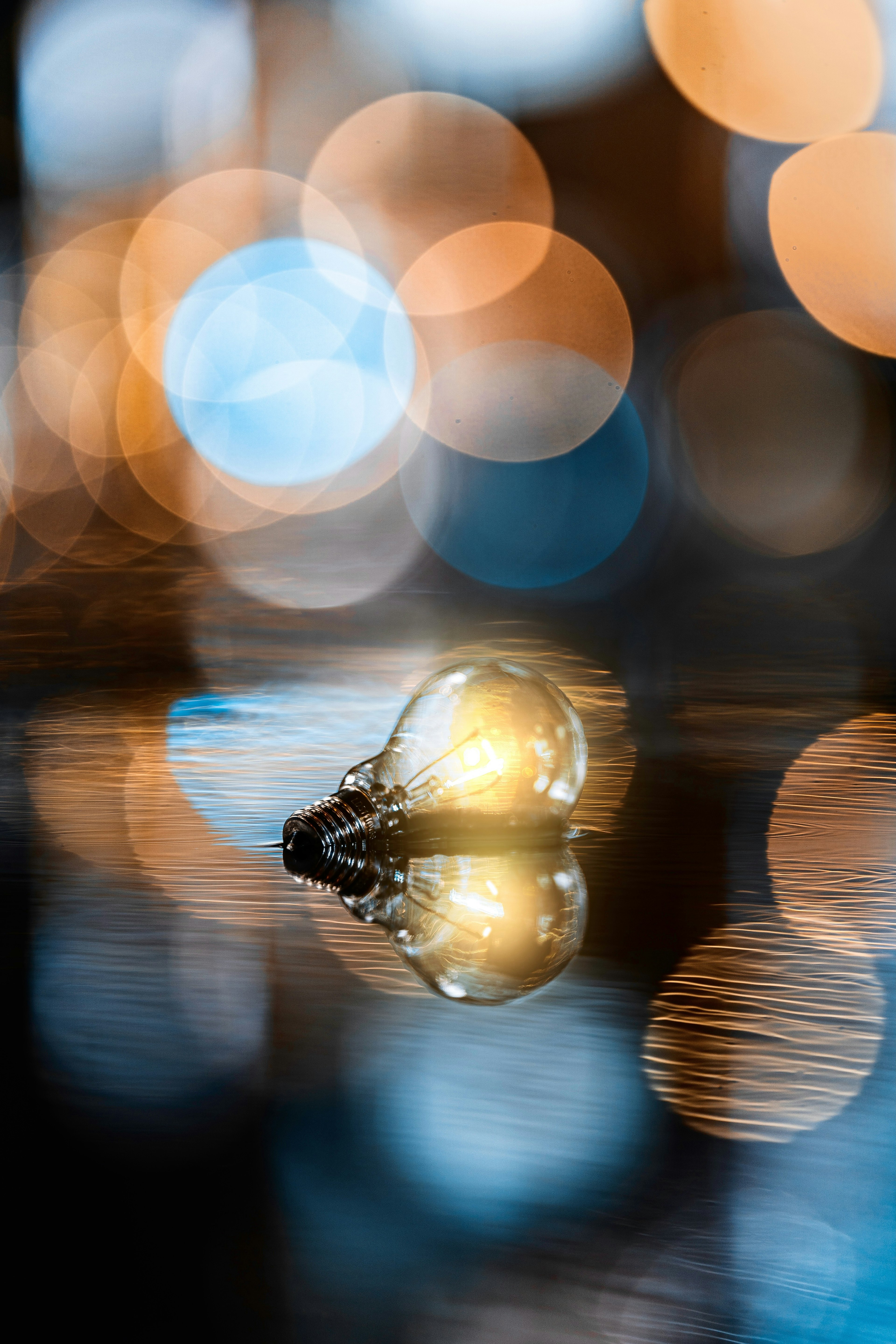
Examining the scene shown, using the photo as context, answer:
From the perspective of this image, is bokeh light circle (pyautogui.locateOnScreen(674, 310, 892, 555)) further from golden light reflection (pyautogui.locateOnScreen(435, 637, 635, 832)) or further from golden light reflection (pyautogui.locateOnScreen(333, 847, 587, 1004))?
golden light reflection (pyautogui.locateOnScreen(333, 847, 587, 1004))

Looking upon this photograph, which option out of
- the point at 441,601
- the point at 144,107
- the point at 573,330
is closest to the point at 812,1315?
the point at 441,601

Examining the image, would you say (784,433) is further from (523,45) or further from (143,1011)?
(143,1011)

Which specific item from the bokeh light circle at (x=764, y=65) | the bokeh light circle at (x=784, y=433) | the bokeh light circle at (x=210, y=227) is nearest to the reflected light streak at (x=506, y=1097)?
the bokeh light circle at (x=784, y=433)

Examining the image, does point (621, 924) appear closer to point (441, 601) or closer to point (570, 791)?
point (570, 791)

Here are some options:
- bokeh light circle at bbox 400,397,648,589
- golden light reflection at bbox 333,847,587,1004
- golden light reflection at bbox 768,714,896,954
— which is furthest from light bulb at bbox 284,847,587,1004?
bokeh light circle at bbox 400,397,648,589

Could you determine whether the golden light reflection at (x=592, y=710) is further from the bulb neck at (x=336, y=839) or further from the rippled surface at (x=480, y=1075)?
the bulb neck at (x=336, y=839)
